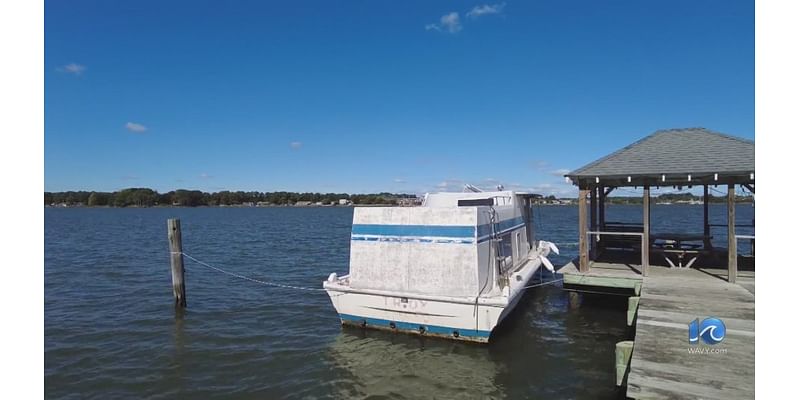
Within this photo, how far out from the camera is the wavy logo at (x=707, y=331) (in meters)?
7.36

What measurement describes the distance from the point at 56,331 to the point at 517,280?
12.4m

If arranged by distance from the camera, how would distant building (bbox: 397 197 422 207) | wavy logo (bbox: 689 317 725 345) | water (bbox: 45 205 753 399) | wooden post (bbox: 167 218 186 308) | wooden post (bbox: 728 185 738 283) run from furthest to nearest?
wooden post (bbox: 167 218 186 308) < distant building (bbox: 397 197 422 207) < wooden post (bbox: 728 185 738 283) < water (bbox: 45 205 753 399) < wavy logo (bbox: 689 317 725 345)

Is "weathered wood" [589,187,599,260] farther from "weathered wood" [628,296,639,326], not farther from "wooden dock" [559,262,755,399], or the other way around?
"weathered wood" [628,296,639,326]

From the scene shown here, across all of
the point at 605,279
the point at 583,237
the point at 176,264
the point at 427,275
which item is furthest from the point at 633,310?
the point at 176,264

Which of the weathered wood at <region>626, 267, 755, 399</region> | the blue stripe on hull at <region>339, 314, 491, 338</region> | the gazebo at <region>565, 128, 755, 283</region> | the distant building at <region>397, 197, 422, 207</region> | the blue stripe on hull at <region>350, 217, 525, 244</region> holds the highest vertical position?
the gazebo at <region>565, 128, 755, 283</region>

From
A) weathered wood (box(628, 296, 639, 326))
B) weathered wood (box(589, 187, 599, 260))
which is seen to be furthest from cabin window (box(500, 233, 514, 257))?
weathered wood (box(589, 187, 599, 260))

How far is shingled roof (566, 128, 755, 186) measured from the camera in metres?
11.2

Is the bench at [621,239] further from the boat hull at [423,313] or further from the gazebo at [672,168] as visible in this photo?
the boat hull at [423,313]

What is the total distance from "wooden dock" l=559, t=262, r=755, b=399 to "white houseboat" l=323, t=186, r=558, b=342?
2.79 meters

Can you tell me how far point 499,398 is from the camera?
817cm

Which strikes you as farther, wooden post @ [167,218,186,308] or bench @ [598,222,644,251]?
bench @ [598,222,644,251]

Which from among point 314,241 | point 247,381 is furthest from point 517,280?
point 314,241

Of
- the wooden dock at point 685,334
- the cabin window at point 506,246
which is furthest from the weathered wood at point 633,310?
the cabin window at point 506,246
